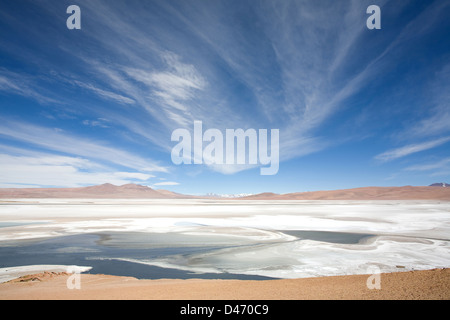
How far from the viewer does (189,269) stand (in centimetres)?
638

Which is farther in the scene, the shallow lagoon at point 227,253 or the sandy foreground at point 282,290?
the shallow lagoon at point 227,253

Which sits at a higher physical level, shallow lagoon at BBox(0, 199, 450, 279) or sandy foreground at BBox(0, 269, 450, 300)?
sandy foreground at BBox(0, 269, 450, 300)

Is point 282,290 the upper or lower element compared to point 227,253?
upper

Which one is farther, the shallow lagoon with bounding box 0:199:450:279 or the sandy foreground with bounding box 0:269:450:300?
the shallow lagoon with bounding box 0:199:450:279

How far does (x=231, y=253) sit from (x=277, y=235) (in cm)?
406

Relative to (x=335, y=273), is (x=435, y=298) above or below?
above

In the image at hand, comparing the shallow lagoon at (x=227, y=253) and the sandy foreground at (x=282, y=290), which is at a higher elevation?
the sandy foreground at (x=282, y=290)

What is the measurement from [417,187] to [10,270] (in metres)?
140

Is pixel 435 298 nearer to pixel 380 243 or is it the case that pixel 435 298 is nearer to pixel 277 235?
pixel 380 243

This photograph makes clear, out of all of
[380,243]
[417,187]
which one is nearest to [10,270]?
[380,243]

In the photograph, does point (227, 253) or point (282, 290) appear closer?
point (282, 290)
